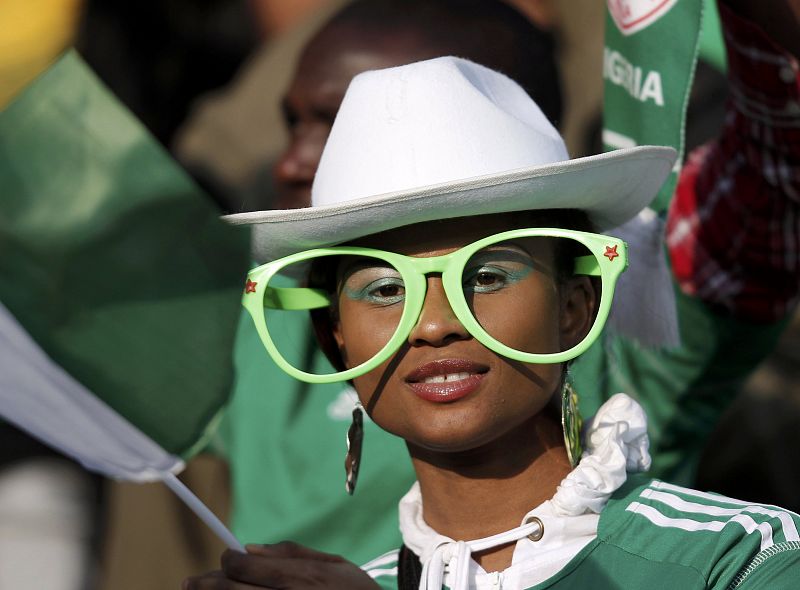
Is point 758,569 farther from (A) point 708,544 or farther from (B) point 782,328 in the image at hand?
(B) point 782,328

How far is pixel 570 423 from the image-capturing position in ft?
6.43

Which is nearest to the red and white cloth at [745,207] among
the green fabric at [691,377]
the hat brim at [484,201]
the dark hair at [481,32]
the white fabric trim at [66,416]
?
the green fabric at [691,377]

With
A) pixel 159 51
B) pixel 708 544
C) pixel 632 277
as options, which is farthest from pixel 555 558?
pixel 159 51

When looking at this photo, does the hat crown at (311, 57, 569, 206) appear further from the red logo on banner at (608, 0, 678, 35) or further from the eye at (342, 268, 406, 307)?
the red logo on banner at (608, 0, 678, 35)

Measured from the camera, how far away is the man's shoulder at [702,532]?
1793mm

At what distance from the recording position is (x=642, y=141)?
2.56 meters

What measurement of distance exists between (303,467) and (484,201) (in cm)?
144

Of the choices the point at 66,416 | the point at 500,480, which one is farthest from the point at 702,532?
the point at 66,416

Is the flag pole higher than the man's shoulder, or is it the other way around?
the flag pole

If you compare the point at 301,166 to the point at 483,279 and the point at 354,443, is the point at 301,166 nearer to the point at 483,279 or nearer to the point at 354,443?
the point at 354,443

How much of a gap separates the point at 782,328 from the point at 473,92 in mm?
1318

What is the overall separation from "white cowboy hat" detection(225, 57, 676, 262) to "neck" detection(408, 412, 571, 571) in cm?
36

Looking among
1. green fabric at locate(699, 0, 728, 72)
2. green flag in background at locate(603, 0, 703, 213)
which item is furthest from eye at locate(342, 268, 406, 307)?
green fabric at locate(699, 0, 728, 72)

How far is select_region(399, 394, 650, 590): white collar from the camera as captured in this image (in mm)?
1914
